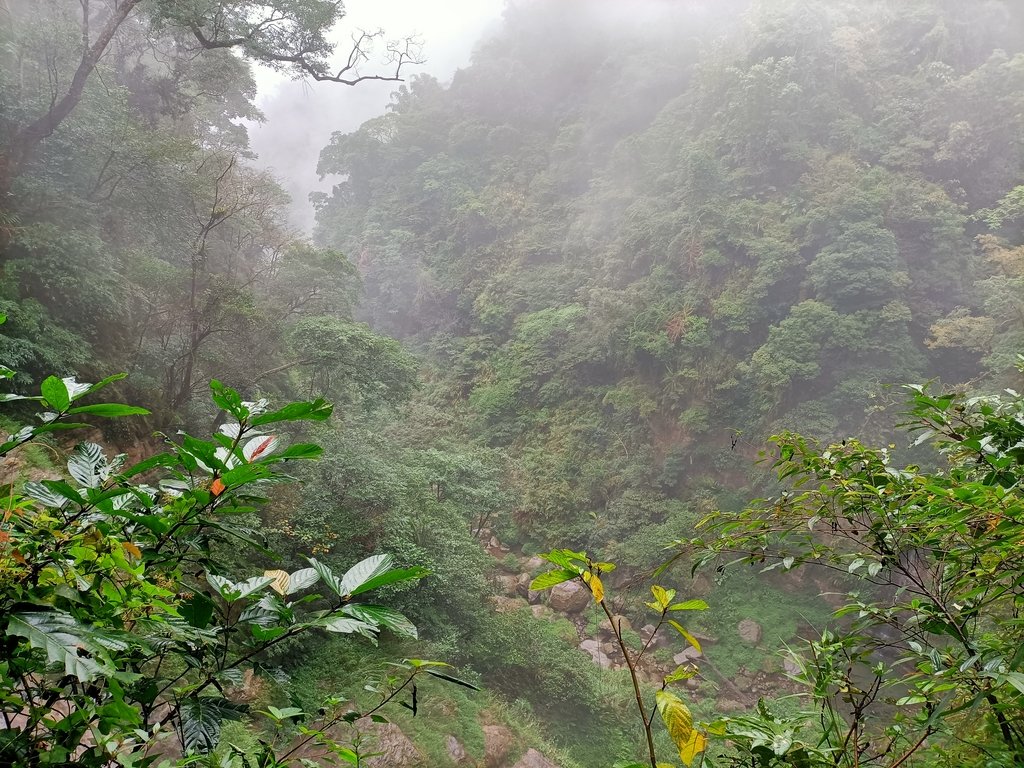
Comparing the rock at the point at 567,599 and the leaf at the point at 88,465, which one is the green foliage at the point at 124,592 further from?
the rock at the point at 567,599

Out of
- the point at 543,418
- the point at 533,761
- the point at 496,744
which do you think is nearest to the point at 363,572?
the point at 496,744

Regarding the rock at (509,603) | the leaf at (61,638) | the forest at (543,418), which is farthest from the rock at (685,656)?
the leaf at (61,638)

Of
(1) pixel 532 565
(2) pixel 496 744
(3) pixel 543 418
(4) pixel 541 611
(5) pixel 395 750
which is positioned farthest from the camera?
(3) pixel 543 418

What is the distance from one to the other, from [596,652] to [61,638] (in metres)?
7.95

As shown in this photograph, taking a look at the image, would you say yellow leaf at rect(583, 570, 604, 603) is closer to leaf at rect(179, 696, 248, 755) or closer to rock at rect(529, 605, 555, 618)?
leaf at rect(179, 696, 248, 755)

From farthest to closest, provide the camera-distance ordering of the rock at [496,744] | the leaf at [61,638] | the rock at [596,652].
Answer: the rock at [596,652]
the rock at [496,744]
the leaf at [61,638]

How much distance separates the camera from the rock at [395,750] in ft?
12.4

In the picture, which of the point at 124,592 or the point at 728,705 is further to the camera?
the point at 728,705

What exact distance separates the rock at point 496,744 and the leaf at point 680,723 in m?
4.83

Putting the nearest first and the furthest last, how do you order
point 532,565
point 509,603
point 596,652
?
point 596,652 → point 509,603 → point 532,565

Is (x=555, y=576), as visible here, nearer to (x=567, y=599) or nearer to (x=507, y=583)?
(x=567, y=599)

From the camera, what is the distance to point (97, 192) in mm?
6121

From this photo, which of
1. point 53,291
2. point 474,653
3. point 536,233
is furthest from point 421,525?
point 536,233

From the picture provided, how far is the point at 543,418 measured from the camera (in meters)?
12.3
